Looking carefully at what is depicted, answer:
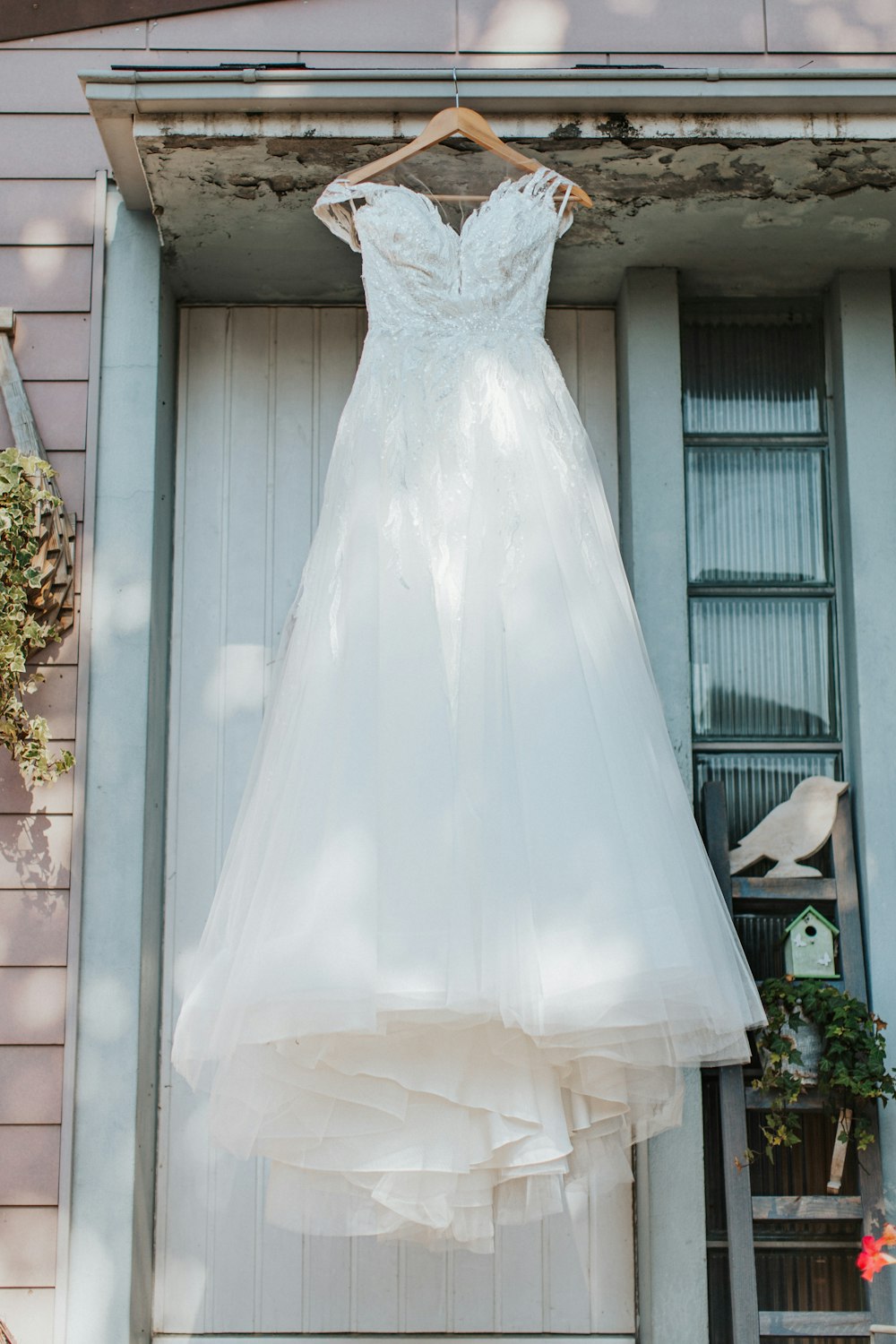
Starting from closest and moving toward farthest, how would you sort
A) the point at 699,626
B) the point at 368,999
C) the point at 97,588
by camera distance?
the point at 368,999
the point at 97,588
the point at 699,626

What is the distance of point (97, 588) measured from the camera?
116 inches

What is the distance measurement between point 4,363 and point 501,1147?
6.48ft

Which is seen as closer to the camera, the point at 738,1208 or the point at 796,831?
the point at 738,1208

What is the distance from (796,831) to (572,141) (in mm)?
1508

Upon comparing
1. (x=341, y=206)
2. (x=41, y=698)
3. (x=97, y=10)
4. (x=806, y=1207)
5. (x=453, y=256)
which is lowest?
(x=806, y=1207)

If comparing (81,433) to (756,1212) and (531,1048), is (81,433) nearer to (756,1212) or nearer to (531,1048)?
(531,1048)

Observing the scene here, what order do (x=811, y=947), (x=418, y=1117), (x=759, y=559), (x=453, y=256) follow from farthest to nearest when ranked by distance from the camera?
(x=759, y=559)
(x=811, y=947)
(x=453, y=256)
(x=418, y=1117)

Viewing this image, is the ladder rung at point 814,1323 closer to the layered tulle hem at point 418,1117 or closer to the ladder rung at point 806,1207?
the ladder rung at point 806,1207

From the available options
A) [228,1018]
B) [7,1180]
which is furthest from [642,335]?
[7,1180]

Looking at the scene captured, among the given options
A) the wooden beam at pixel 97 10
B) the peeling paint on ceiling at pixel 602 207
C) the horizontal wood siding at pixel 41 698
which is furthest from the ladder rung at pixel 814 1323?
the wooden beam at pixel 97 10

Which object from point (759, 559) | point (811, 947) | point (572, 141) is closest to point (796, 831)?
point (811, 947)

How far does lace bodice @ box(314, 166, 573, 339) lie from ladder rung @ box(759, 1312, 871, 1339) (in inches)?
77.9

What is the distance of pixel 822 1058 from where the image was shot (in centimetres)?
269

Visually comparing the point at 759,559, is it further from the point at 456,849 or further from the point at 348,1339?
the point at 348,1339
